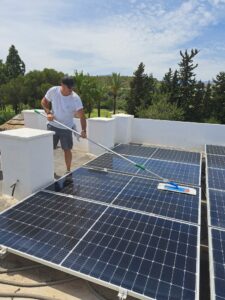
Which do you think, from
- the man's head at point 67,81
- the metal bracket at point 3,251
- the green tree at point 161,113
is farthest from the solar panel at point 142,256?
the green tree at point 161,113

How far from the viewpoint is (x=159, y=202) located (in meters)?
3.90

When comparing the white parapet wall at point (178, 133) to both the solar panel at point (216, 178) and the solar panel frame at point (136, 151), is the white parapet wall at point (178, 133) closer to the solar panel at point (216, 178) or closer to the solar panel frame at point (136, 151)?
the solar panel frame at point (136, 151)

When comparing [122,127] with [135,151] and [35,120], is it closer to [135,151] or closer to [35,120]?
[135,151]

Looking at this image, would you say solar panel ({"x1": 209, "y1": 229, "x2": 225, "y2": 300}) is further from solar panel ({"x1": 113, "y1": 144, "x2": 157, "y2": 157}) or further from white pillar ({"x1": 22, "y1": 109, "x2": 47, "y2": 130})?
white pillar ({"x1": 22, "y1": 109, "x2": 47, "y2": 130})

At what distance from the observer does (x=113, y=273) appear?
2426 millimetres

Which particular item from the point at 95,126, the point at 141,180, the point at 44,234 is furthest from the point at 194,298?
the point at 95,126

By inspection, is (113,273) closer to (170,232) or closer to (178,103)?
(170,232)

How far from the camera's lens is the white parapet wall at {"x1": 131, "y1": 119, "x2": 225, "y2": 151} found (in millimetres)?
8477

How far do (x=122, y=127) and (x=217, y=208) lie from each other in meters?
5.58

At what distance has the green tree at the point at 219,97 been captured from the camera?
97.9 feet

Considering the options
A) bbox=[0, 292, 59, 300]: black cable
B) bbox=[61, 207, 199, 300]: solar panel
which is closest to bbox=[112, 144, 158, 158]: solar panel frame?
bbox=[61, 207, 199, 300]: solar panel

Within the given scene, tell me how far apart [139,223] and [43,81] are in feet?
110

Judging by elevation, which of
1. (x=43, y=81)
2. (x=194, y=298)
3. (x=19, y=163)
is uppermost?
(x=43, y=81)

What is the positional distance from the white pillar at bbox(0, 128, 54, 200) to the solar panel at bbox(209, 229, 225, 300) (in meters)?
2.88
